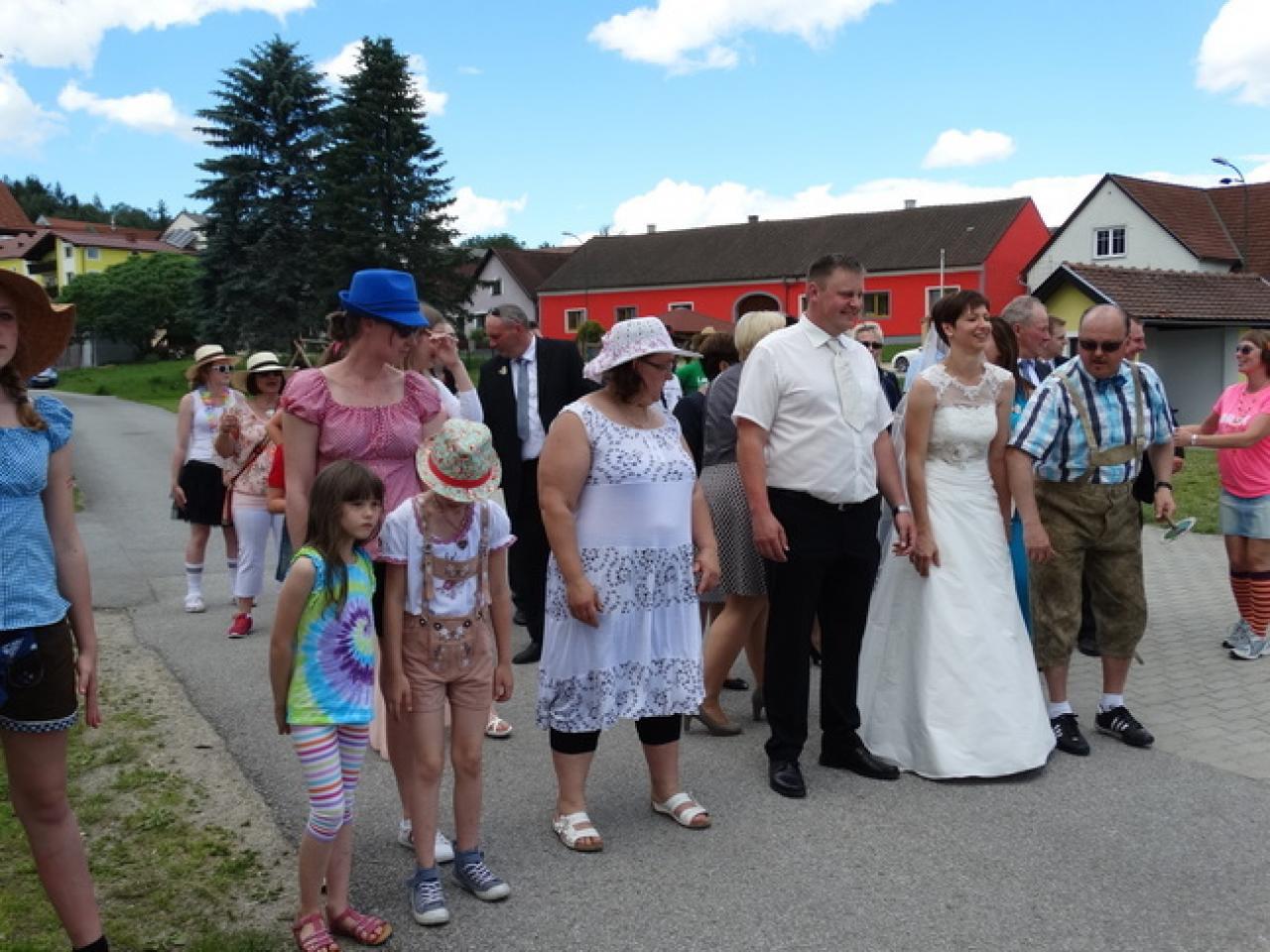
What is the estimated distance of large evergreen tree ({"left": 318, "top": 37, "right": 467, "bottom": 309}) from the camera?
1849 inches

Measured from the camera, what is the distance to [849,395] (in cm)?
484

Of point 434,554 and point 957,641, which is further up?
point 434,554

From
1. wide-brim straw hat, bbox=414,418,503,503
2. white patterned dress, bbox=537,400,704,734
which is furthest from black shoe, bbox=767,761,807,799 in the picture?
wide-brim straw hat, bbox=414,418,503,503

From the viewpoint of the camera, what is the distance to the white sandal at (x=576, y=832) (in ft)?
13.6

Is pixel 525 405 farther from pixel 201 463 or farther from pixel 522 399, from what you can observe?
pixel 201 463

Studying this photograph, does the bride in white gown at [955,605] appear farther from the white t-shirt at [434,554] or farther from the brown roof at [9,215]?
the brown roof at [9,215]

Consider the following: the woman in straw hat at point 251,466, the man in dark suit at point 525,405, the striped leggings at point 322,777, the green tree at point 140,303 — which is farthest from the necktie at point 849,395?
the green tree at point 140,303

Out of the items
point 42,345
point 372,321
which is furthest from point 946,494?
point 42,345

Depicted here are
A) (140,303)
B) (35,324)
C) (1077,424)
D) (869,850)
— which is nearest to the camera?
(35,324)

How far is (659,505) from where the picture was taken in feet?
13.9

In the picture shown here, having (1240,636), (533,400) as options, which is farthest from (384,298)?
(1240,636)

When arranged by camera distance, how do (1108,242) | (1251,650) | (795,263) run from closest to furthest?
(1251,650) < (1108,242) < (795,263)

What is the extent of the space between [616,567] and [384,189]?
4751cm

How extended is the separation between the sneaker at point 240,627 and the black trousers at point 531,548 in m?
1.96
